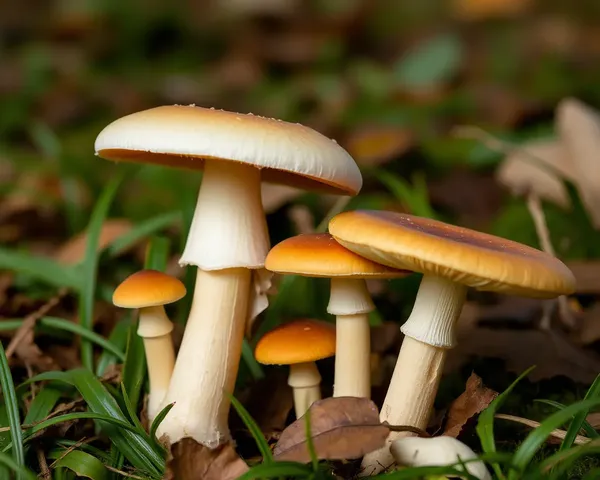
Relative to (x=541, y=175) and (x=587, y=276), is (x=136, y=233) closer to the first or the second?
(x=587, y=276)

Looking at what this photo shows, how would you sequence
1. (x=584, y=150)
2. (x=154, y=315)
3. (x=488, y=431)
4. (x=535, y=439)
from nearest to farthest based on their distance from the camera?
(x=535, y=439) < (x=488, y=431) < (x=154, y=315) < (x=584, y=150)

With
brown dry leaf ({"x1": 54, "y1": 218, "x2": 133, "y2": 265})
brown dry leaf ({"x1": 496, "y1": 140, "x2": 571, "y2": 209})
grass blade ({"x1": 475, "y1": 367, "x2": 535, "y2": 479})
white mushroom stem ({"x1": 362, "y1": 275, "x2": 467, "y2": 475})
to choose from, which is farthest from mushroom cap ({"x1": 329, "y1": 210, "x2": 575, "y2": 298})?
brown dry leaf ({"x1": 496, "y1": 140, "x2": 571, "y2": 209})

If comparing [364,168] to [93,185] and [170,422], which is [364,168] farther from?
[170,422]

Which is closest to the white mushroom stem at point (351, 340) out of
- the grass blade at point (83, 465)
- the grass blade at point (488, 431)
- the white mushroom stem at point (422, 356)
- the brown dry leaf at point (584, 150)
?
the white mushroom stem at point (422, 356)

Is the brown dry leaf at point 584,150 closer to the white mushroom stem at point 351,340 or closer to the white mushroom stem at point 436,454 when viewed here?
the white mushroom stem at point 351,340

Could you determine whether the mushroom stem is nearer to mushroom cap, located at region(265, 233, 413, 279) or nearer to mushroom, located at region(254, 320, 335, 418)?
mushroom, located at region(254, 320, 335, 418)

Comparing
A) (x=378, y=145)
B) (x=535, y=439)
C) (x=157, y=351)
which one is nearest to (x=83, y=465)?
(x=157, y=351)
